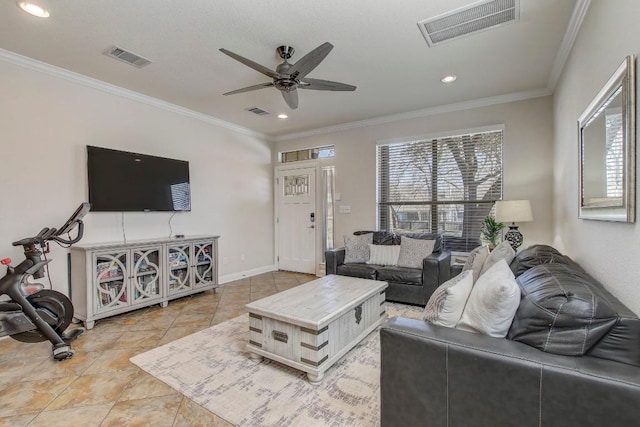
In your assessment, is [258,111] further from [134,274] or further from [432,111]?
[134,274]

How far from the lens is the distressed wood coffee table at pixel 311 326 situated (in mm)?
2082

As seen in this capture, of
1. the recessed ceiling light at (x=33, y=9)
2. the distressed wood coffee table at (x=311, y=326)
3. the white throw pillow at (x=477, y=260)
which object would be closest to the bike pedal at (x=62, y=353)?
the distressed wood coffee table at (x=311, y=326)

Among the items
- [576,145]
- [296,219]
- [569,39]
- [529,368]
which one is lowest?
[529,368]

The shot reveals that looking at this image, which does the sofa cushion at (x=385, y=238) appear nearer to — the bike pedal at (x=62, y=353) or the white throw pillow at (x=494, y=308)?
the white throw pillow at (x=494, y=308)

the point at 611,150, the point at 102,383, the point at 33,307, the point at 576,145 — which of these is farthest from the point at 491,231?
the point at 33,307

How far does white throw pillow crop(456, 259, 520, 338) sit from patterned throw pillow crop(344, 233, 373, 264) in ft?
9.36

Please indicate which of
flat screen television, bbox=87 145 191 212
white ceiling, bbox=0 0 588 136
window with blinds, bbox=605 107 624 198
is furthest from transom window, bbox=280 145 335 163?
window with blinds, bbox=605 107 624 198

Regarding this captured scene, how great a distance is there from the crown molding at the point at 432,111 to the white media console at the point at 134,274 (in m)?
2.75

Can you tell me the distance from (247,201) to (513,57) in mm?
4343

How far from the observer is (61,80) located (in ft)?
10.6

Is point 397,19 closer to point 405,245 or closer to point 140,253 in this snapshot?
point 405,245

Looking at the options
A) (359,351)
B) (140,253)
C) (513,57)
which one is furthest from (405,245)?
(140,253)

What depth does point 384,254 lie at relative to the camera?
4.18 meters

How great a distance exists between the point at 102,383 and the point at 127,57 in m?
2.87
